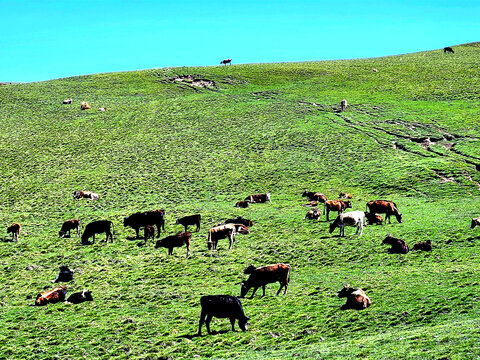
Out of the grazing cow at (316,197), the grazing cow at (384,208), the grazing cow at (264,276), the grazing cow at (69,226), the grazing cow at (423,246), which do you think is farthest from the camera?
the grazing cow at (316,197)

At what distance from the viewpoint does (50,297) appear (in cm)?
2152

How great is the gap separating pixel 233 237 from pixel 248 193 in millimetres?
13991

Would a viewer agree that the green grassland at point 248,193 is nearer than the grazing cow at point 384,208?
Yes

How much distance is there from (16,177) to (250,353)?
40.7 meters

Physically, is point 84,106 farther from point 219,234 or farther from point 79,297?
point 79,297

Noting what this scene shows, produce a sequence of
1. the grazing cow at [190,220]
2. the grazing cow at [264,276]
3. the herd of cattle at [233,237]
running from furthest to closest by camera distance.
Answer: the grazing cow at [190,220] → the grazing cow at [264,276] → the herd of cattle at [233,237]

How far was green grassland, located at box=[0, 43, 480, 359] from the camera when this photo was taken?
668 inches

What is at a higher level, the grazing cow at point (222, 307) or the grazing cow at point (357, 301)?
the grazing cow at point (222, 307)

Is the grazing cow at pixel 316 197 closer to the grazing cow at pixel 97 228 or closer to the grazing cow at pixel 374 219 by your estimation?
the grazing cow at pixel 374 219

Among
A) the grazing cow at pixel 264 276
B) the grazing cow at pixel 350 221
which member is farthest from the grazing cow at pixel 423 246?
the grazing cow at pixel 264 276

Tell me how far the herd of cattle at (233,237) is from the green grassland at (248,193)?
2.04 feet

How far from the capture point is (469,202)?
34969mm

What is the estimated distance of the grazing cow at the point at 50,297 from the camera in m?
21.3

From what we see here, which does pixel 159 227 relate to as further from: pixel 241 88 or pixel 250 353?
pixel 241 88
